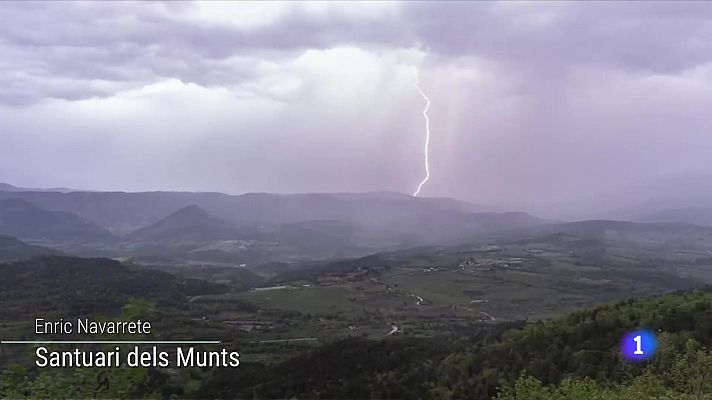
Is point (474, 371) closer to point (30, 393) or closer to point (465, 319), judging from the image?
point (30, 393)

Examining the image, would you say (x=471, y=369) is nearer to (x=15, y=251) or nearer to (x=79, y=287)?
(x=79, y=287)

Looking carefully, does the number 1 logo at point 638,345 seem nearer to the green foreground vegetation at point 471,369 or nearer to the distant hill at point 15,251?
the green foreground vegetation at point 471,369

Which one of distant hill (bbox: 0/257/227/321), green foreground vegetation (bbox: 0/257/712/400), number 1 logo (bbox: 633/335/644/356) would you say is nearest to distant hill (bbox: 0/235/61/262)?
distant hill (bbox: 0/257/227/321)

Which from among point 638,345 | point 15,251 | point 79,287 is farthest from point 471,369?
point 15,251

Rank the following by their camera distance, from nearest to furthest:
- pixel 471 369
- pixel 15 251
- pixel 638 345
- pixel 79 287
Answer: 1. pixel 638 345
2. pixel 471 369
3. pixel 79 287
4. pixel 15 251

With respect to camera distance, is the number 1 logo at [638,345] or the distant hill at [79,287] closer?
the number 1 logo at [638,345]

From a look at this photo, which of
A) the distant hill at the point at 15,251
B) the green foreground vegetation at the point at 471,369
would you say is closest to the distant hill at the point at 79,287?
the green foreground vegetation at the point at 471,369

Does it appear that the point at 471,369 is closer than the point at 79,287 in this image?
Yes

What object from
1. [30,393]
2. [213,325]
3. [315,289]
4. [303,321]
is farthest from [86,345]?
[315,289]

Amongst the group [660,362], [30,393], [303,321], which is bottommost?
[303,321]
